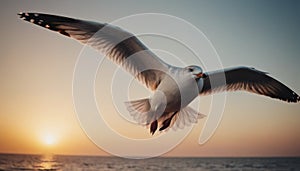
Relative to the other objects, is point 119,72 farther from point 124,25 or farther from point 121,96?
point 124,25

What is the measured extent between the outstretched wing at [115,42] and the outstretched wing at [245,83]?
247mm

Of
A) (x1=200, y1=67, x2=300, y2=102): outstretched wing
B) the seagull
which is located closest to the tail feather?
the seagull

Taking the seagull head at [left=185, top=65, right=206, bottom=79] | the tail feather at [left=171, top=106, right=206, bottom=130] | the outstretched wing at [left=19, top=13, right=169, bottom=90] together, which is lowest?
the tail feather at [left=171, top=106, right=206, bottom=130]

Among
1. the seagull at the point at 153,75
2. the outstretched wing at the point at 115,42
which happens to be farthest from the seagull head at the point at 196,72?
the outstretched wing at the point at 115,42

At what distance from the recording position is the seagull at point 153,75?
1.66 meters

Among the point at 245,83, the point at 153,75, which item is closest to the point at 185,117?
the point at 153,75

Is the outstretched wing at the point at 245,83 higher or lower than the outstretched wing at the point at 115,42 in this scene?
lower

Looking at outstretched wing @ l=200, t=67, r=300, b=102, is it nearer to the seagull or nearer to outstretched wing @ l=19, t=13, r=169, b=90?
the seagull

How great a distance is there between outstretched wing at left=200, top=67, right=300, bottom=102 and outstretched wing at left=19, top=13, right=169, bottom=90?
247mm

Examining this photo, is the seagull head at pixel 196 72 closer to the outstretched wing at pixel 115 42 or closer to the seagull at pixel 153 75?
the seagull at pixel 153 75

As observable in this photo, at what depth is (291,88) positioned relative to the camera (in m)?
2.34

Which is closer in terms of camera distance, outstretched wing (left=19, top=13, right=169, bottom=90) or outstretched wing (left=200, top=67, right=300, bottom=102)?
outstretched wing (left=19, top=13, right=169, bottom=90)

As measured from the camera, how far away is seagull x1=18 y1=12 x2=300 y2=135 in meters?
1.66

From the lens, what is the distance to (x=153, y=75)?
188cm
